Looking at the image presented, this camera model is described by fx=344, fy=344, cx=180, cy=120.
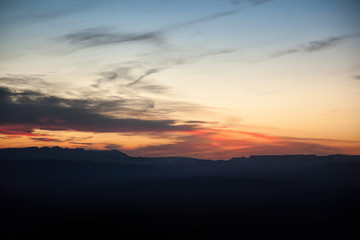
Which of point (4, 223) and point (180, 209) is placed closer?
point (4, 223)

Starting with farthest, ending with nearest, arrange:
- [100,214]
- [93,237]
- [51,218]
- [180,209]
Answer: [180,209] < [100,214] < [51,218] < [93,237]

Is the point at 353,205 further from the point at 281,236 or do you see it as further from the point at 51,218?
the point at 51,218

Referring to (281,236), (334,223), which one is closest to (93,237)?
(281,236)

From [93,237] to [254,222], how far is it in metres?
79.8

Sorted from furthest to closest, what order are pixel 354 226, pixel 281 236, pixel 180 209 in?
pixel 180 209 → pixel 354 226 → pixel 281 236

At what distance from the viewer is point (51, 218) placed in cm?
16038

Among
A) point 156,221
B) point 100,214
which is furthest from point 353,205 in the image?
point 100,214

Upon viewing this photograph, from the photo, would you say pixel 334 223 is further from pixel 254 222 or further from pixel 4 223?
pixel 4 223

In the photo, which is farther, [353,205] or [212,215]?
[353,205]

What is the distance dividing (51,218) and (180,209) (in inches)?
2594

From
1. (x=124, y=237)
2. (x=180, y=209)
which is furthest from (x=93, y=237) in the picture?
(x=180, y=209)

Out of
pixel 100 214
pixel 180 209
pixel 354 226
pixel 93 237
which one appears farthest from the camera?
pixel 180 209

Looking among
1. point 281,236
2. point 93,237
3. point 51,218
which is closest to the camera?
point 93,237

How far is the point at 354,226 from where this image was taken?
481 feet
